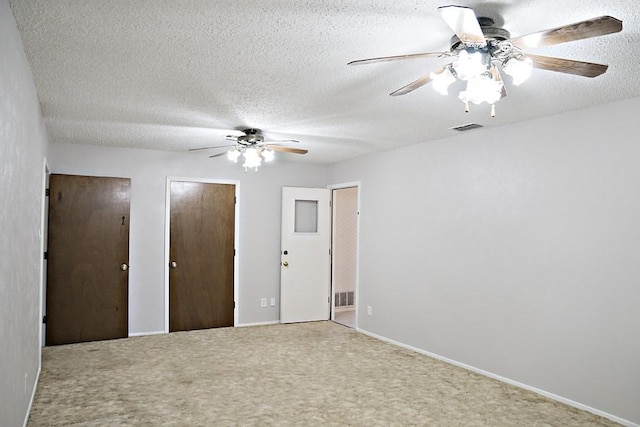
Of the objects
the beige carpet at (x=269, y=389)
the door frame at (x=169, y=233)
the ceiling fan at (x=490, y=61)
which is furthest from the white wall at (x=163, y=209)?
the ceiling fan at (x=490, y=61)

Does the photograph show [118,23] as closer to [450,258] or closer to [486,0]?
[486,0]

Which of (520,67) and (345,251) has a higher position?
(520,67)

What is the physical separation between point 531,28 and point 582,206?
1941 millimetres

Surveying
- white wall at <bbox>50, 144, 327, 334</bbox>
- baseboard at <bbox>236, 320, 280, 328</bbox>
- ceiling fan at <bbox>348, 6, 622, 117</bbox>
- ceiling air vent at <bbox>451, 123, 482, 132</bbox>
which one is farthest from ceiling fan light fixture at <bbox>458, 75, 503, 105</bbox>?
baseboard at <bbox>236, 320, 280, 328</bbox>

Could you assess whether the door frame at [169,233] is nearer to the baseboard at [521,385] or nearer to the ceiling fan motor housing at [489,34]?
the baseboard at [521,385]

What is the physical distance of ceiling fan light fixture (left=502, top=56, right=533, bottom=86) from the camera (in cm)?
214

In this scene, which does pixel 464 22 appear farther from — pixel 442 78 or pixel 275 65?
pixel 275 65

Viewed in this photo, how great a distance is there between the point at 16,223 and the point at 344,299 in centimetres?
589

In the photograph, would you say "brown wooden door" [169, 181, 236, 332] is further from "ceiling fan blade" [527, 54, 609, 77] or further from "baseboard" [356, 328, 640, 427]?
"ceiling fan blade" [527, 54, 609, 77]

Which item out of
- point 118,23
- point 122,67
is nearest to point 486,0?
point 118,23

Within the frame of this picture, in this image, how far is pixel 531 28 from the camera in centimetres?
232

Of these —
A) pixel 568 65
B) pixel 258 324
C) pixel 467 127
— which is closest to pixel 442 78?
pixel 568 65

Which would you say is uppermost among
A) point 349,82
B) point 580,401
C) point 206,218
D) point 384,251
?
point 349,82

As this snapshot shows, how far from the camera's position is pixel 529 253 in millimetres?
4113
